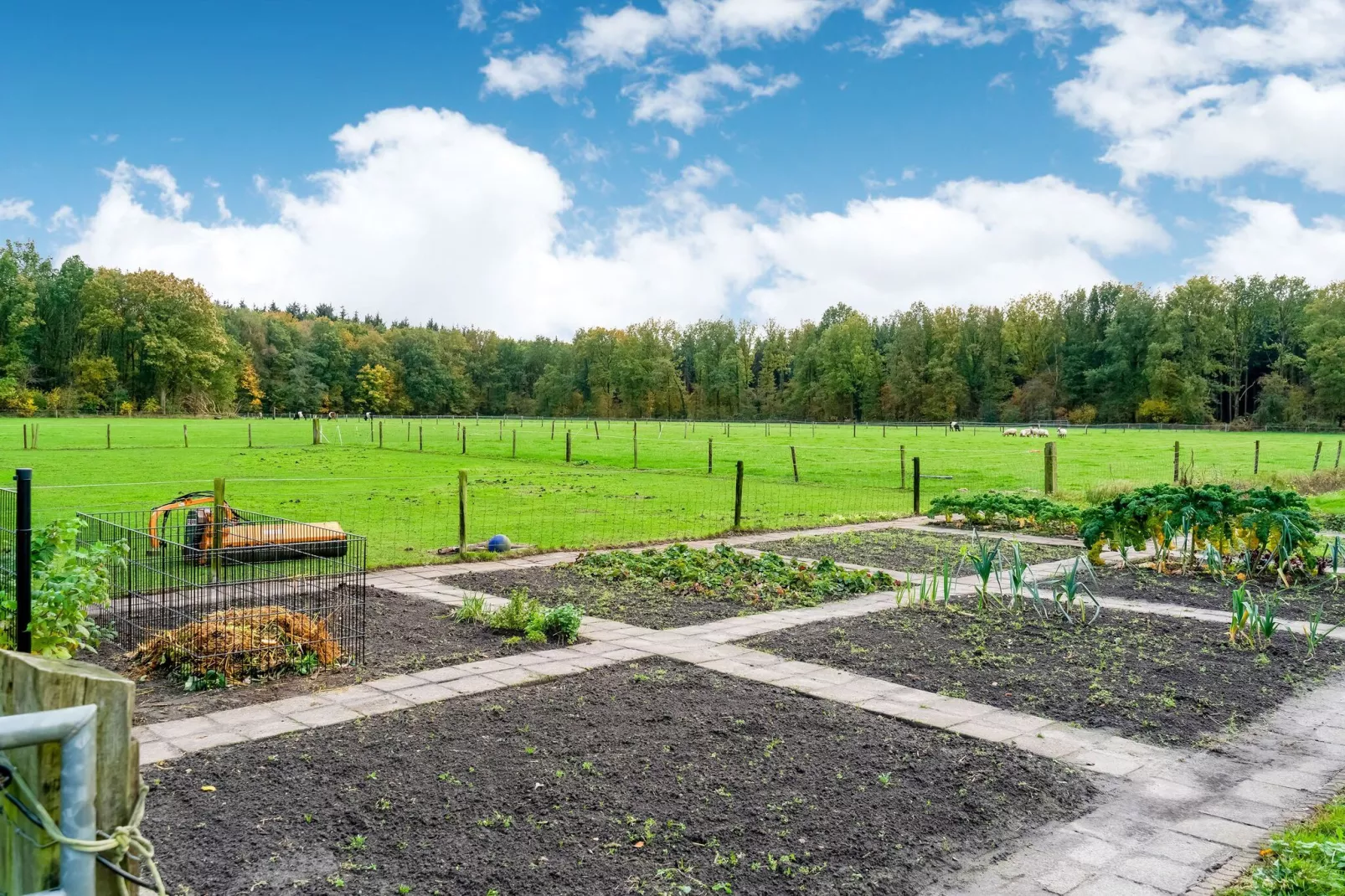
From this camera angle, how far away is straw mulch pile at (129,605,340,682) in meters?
6.57

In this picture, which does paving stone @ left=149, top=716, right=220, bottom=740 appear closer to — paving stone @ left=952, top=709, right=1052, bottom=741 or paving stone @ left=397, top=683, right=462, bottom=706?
paving stone @ left=397, top=683, right=462, bottom=706

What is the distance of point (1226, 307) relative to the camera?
78938 millimetres

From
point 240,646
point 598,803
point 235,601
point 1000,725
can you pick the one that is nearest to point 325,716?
point 240,646

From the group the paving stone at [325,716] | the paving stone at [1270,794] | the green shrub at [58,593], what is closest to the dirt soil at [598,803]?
the paving stone at [325,716]

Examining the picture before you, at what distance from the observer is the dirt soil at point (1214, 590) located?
948 centimetres

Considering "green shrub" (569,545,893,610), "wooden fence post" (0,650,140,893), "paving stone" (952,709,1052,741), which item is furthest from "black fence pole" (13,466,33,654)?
"green shrub" (569,545,893,610)

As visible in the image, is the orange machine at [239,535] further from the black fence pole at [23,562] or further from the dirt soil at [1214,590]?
the dirt soil at [1214,590]

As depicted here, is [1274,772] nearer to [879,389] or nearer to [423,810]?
[423,810]

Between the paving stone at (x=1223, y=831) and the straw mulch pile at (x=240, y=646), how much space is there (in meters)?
5.51

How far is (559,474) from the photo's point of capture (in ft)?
98.2

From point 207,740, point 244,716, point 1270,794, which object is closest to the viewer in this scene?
point 1270,794

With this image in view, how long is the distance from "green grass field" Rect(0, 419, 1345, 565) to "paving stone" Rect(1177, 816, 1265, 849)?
9546mm

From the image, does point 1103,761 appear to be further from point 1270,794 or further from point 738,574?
point 738,574

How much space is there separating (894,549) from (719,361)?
95318 millimetres
